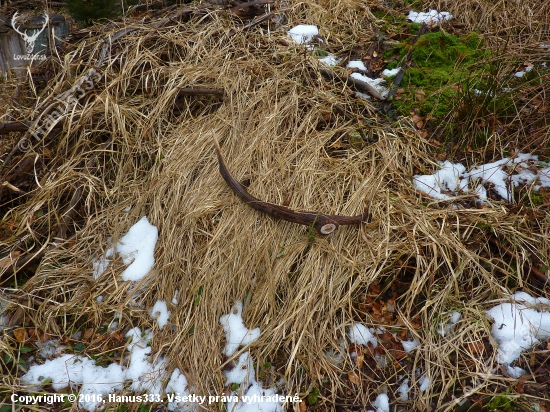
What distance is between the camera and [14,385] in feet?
6.14

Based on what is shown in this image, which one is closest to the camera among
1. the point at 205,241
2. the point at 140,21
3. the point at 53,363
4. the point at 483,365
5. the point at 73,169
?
the point at 483,365

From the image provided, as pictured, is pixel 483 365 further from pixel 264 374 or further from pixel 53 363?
pixel 53 363

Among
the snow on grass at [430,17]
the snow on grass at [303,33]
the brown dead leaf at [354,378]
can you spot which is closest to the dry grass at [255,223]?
the brown dead leaf at [354,378]

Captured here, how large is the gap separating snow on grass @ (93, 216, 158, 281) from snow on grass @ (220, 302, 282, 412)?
61cm

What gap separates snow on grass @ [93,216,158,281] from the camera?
225cm

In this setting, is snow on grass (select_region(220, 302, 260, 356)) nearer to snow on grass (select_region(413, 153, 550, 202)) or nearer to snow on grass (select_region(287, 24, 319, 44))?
snow on grass (select_region(413, 153, 550, 202))

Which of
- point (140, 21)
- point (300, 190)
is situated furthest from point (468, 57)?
point (140, 21)

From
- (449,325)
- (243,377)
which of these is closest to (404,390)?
(449,325)

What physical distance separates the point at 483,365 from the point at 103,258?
2.17 m

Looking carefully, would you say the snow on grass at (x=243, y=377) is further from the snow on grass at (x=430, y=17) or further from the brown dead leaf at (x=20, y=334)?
the snow on grass at (x=430, y=17)

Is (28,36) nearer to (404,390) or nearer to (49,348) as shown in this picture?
(49,348)

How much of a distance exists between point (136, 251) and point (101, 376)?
711 mm

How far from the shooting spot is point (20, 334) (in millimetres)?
2061

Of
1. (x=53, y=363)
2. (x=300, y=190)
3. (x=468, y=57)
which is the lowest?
(x=53, y=363)
